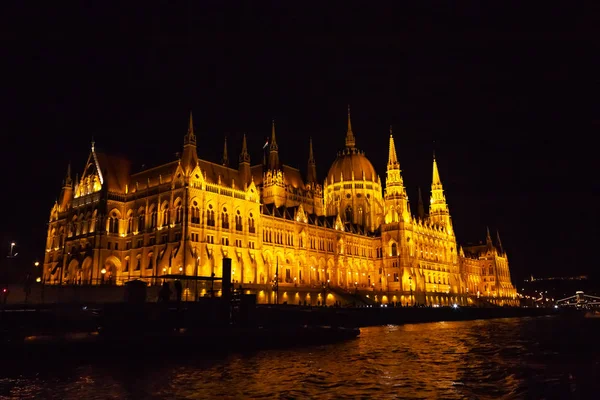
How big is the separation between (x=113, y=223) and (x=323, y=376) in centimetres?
6848

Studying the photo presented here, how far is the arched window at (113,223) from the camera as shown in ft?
282

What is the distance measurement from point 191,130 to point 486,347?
2418 inches

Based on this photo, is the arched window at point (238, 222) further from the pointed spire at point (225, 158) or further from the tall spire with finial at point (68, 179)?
the tall spire with finial at point (68, 179)

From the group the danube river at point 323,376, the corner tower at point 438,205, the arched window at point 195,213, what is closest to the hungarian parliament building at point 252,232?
the arched window at point 195,213

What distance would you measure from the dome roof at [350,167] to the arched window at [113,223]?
63.1 m

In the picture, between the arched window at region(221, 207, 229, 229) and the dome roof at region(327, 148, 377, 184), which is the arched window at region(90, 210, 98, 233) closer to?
the arched window at region(221, 207, 229, 229)

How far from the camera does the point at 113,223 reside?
86875 millimetres

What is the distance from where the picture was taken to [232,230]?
8662cm

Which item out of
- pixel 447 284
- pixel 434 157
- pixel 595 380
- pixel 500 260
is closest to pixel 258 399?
pixel 595 380

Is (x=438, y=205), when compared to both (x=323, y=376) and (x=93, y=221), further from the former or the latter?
(x=323, y=376)

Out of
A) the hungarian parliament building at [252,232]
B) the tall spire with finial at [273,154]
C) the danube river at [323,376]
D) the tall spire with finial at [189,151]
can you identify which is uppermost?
the tall spire with finial at [273,154]

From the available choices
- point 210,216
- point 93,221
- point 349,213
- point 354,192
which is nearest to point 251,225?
point 210,216

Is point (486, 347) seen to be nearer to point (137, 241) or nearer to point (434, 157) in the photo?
point (137, 241)

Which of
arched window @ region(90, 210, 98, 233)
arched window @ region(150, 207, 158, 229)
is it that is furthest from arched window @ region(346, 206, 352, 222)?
arched window @ region(90, 210, 98, 233)
